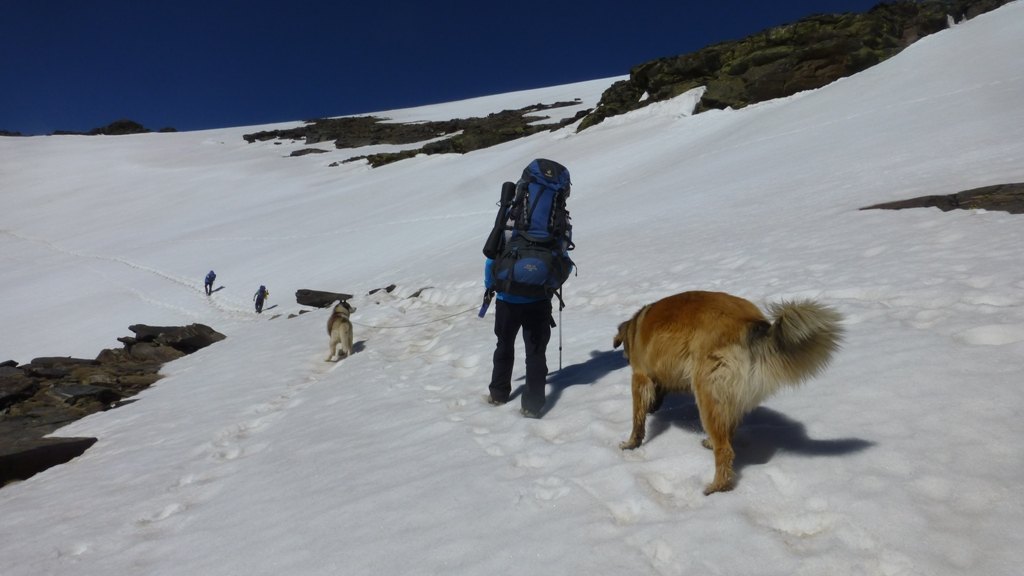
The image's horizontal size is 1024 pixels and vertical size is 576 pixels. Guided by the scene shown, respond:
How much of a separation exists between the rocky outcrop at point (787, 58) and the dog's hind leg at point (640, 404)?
3040 cm

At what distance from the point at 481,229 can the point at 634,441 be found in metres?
17.4

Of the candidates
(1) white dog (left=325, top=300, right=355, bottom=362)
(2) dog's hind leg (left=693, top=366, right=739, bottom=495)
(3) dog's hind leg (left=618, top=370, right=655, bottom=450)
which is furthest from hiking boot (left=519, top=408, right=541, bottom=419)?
(1) white dog (left=325, top=300, right=355, bottom=362)

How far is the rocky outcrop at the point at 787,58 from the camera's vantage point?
30000 millimetres

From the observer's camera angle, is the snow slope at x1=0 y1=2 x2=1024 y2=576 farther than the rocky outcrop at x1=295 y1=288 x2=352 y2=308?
No

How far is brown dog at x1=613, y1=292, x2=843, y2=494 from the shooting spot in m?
2.73

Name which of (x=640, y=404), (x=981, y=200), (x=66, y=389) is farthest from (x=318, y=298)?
(x=981, y=200)

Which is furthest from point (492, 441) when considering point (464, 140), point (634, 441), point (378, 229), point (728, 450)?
point (464, 140)

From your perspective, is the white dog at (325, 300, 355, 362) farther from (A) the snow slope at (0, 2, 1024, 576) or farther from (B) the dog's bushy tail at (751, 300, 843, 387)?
(B) the dog's bushy tail at (751, 300, 843, 387)

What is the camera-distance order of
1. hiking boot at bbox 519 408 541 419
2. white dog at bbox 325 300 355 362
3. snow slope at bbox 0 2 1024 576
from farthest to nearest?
white dog at bbox 325 300 355 362 → hiking boot at bbox 519 408 541 419 → snow slope at bbox 0 2 1024 576

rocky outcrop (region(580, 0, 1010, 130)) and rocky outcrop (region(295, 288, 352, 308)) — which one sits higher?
rocky outcrop (region(580, 0, 1010, 130))

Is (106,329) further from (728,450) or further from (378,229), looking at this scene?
(728,450)

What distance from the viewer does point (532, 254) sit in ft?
15.0

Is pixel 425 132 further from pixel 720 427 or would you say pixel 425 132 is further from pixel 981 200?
pixel 720 427

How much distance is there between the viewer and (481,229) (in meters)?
20.6
